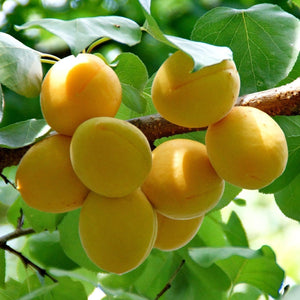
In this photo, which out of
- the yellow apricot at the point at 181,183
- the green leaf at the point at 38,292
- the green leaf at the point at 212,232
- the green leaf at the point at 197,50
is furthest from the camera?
the green leaf at the point at 212,232

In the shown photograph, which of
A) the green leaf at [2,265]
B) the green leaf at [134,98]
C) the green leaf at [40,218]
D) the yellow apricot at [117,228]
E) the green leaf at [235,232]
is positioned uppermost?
the green leaf at [134,98]

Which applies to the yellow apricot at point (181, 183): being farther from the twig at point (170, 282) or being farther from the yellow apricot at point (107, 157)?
the twig at point (170, 282)

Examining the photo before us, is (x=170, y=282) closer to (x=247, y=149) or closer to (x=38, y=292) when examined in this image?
(x=38, y=292)

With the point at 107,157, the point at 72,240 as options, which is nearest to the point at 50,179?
the point at 107,157

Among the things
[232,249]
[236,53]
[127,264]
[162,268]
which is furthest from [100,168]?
[162,268]

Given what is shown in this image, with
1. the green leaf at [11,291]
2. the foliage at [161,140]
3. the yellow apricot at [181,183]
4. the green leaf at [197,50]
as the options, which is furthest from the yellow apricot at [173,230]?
the green leaf at [11,291]

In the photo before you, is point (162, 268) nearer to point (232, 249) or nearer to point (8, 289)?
point (232, 249)

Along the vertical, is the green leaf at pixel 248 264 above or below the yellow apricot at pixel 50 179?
below
